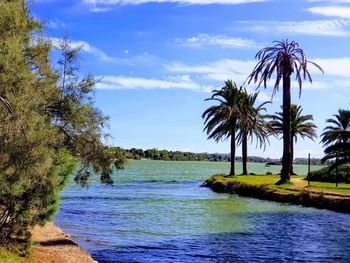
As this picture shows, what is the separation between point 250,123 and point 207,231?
119 feet

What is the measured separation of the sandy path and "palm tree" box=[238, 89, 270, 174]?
4107 cm

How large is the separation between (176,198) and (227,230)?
17465 millimetres

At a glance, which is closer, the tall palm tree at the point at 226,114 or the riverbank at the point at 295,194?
the riverbank at the point at 295,194

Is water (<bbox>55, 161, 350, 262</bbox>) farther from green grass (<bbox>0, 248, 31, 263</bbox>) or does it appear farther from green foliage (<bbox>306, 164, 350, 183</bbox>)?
green foliage (<bbox>306, 164, 350, 183</bbox>)

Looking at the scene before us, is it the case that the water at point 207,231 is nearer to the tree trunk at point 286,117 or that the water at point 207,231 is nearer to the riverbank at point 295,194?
the riverbank at point 295,194

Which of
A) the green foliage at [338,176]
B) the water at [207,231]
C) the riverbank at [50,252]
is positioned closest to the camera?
the riverbank at [50,252]

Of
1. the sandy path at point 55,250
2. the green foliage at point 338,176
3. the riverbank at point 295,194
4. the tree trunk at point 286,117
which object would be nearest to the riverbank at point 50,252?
the sandy path at point 55,250

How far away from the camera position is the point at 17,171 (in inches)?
446

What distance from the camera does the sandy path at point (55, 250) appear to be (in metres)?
14.0

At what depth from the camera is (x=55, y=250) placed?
15227 mm

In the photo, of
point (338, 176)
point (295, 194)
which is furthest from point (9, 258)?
point (338, 176)

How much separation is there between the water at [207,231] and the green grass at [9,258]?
345 cm

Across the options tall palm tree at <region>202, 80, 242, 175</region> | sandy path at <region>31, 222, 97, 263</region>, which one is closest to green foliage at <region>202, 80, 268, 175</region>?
tall palm tree at <region>202, 80, 242, 175</region>

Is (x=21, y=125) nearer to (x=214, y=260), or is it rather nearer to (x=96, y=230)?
(x=214, y=260)
